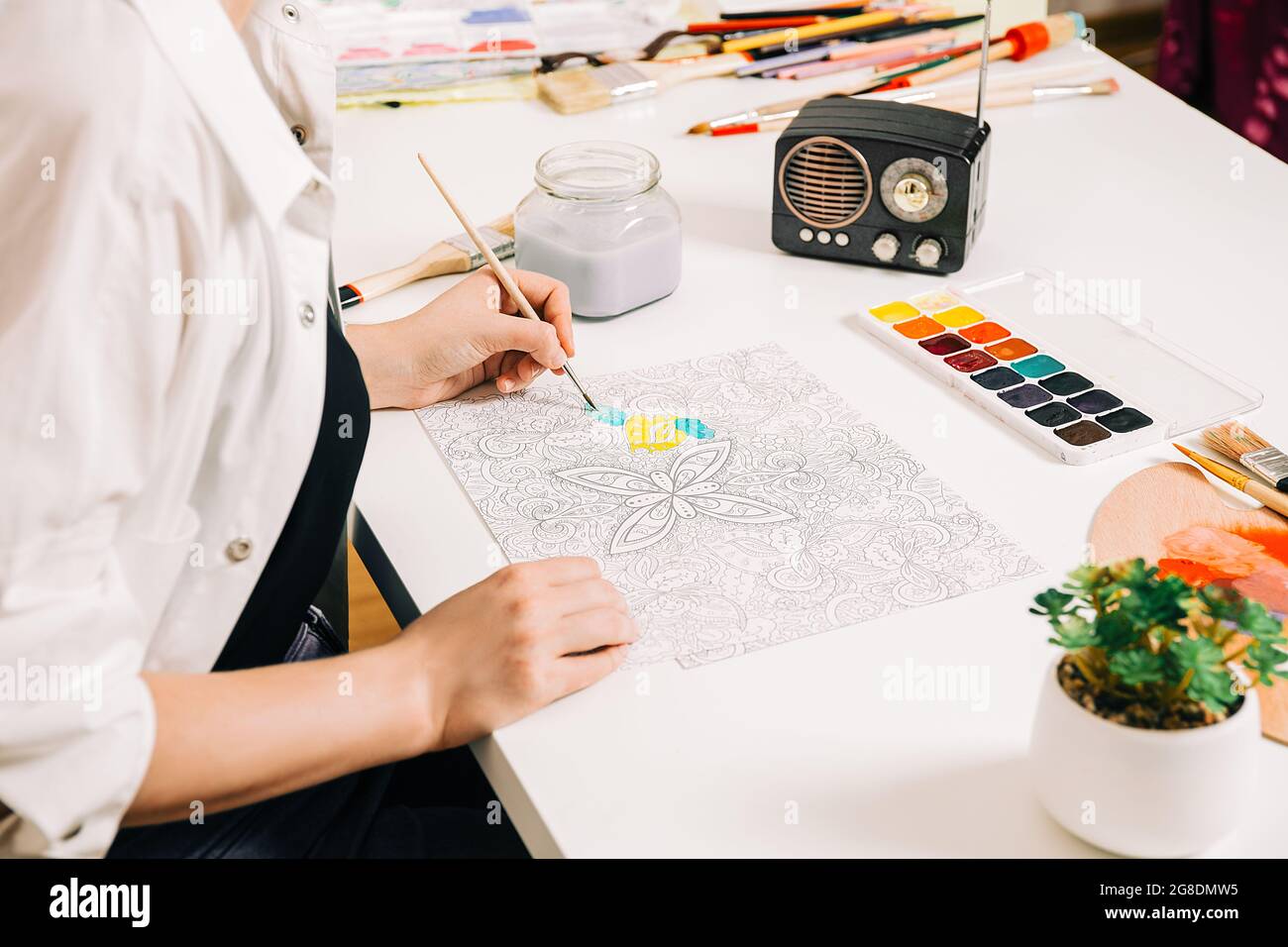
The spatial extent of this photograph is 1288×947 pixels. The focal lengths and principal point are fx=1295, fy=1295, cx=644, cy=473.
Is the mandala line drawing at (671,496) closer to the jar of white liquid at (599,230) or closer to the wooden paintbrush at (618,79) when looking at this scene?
the jar of white liquid at (599,230)

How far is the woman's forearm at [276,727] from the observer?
73 cm

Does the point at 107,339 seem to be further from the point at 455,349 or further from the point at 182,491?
the point at 455,349

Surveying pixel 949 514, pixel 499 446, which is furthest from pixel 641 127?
pixel 949 514

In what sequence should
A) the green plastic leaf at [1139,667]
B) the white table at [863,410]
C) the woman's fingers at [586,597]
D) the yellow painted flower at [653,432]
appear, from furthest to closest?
the yellow painted flower at [653,432], the woman's fingers at [586,597], the white table at [863,410], the green plastic leaf at [1139,667]

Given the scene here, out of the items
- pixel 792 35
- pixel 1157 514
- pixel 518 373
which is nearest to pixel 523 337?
pixel 518 373

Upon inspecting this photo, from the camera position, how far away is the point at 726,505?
95 cm

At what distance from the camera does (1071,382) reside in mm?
1066

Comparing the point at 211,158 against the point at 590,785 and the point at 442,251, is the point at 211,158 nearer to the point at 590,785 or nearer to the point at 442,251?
the point at 590,785

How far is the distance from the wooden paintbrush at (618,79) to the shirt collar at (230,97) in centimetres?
90

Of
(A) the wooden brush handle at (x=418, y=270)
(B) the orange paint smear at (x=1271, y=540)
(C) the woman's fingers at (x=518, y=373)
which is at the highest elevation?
(A) the wooden brush handle at (x=418, y=270)

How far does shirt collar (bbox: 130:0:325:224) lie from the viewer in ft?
2.32

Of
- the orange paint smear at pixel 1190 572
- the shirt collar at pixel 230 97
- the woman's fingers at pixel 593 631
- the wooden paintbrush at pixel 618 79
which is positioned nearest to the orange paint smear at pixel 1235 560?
the orange paint smear at pixel 1190 572

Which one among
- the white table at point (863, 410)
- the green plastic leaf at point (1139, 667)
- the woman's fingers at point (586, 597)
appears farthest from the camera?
the woman's fingers at point (586, 597)
